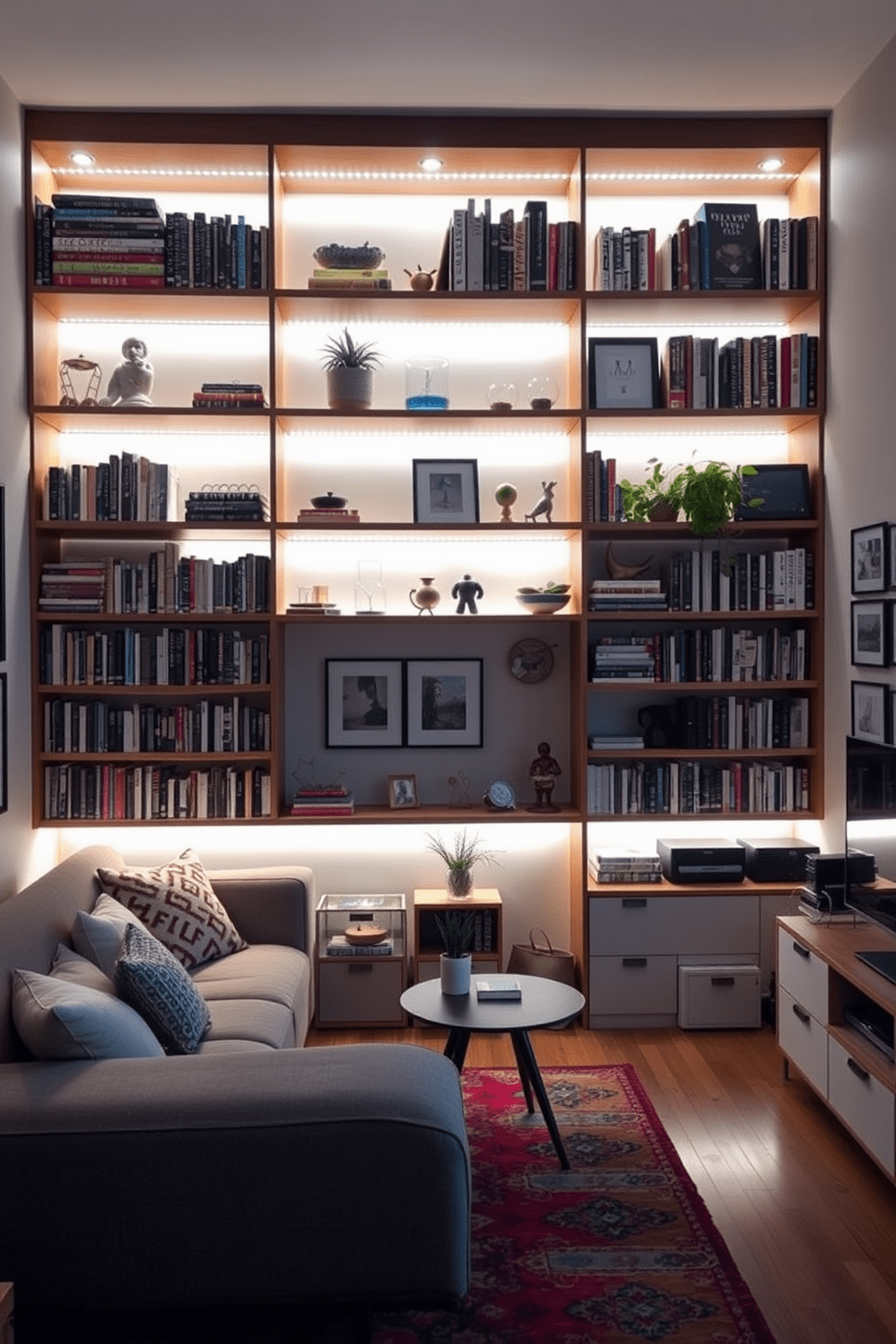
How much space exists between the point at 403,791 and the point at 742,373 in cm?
212

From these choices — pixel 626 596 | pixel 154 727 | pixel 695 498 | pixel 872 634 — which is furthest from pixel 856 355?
pixel 154 727

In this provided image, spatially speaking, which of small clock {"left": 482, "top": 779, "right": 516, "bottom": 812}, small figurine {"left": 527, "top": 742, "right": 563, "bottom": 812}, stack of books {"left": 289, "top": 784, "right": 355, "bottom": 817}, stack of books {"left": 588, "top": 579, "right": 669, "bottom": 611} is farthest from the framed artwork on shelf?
stack of books {"left": 588, "top": 579, "right": 669, "bottom": 611}

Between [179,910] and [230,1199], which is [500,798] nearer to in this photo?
[179,910]

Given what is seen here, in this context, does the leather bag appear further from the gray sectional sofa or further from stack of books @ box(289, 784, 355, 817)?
the gray sectional sofa

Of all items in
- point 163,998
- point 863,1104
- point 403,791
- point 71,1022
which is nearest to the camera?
point 71,1022

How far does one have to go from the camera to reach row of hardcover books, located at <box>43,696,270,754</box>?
425cm

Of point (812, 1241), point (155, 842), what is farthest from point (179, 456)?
point (812, 1241)

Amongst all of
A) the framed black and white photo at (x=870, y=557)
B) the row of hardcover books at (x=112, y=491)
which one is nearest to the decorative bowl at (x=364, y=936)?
the row of hardcover books at (x=112, y=491)

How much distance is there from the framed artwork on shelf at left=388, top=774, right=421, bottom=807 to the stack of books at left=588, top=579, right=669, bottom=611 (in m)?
1.01

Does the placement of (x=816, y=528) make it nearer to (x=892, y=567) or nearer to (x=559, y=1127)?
(x=892, y=567)

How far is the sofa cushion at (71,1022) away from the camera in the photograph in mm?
2381

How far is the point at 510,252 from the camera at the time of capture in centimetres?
428

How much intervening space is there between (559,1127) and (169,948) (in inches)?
52.7

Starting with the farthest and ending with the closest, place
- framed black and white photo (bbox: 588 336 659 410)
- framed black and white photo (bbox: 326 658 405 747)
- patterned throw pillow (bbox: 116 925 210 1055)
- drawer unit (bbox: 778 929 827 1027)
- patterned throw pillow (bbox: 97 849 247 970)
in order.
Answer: framed black and white photo (bbox: 326 658 405 747) < framed black and white photo (bbox: 588 336 659 410) < patterned throw pillow (bbox: 97 849 247 970) < drawer unit (bbox: 778 929 827 1027) < patterned throw pillow (bbox: 116 925 210 1055)
